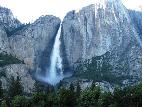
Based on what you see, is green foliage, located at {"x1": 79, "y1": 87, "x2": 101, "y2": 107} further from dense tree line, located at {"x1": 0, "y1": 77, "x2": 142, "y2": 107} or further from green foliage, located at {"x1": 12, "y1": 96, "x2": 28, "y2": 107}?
green foliage, located at {"x1": 12, "y1": 96, "x2": 28, "y2": 107}

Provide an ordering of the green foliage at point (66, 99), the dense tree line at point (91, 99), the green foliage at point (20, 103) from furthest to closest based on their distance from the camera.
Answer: the green foliage at point (20, 103)
the green foliage at point (66, 99)
the dense tree line at point (91, 99)

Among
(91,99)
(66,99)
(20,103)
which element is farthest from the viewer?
(20,103)

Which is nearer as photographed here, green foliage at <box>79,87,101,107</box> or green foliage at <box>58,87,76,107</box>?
green foliage at <box>79,87,101,107</box>

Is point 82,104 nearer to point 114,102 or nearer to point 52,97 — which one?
point 114,102

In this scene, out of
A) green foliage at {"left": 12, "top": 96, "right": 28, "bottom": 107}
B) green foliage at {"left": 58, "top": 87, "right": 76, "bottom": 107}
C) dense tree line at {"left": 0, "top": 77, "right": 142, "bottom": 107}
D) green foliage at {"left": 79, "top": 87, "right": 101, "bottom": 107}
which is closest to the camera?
dense tree line at {"left": 0, "top": 77, "right": 142, "bottom": 107}

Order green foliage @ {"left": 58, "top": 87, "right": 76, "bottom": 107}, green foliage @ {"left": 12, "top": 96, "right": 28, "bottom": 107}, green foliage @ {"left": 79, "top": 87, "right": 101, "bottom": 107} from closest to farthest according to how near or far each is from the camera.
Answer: green foliage @ {"left": 79, "top": 87, "right": 101, "bottom": 107}, green foliage @ {"left": 58, "top": 87, "right": 76, "bottom": 107}, green foliage @ {"left": 12, "top": 96, "right": 28, "bottom": 107}

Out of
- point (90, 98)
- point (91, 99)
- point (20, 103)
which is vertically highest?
point (90, 98)

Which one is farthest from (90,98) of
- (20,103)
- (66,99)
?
(20,103)

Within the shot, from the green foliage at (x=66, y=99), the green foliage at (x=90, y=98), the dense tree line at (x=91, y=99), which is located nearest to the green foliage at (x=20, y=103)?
the dense tree line at (x=91, y=99)

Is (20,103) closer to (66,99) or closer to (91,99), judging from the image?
(66,99)

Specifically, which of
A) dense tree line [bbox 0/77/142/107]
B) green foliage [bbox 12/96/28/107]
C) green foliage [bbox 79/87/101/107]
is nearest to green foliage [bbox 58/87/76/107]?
dense tree line [bbox 0/77/142/107]

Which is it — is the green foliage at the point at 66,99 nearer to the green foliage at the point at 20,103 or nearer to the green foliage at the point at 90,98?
the green foliage at the point at 90,98

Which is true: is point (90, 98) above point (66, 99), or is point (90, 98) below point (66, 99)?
above

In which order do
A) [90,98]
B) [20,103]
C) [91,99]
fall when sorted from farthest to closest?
1. [20,103]
2. [90,98]
3. [91,99]
